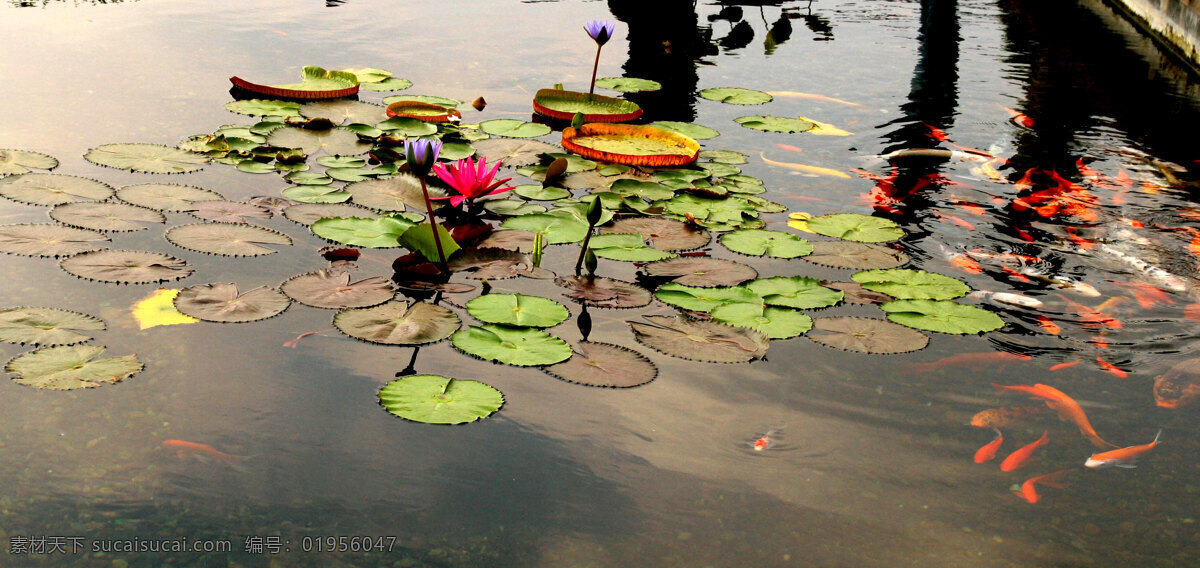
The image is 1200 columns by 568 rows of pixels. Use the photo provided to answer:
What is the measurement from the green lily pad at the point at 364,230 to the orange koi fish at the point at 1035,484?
2076mm

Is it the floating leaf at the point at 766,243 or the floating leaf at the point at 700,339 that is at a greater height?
the floating leaf at the point at 766,243

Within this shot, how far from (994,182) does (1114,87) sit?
8.22 feet

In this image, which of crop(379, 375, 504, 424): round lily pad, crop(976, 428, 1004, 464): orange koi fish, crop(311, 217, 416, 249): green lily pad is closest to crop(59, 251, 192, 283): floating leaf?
crop(311, 217, 416, 249): green lily pad

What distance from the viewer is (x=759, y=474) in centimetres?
238

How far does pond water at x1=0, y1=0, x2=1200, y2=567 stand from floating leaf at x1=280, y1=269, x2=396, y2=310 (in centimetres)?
7

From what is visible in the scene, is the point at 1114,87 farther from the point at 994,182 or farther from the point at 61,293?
the point at 61,293

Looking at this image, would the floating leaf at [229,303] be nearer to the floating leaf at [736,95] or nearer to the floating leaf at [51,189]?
the floating leaf at [51,189]

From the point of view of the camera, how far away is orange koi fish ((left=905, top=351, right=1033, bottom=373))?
291 cm

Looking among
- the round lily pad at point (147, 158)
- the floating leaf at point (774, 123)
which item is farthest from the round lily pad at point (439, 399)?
the floating leaf at point (774, 123)

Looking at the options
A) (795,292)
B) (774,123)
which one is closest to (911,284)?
(795,292)

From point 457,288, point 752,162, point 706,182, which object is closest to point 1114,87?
point 752,162

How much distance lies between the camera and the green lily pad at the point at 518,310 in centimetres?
294

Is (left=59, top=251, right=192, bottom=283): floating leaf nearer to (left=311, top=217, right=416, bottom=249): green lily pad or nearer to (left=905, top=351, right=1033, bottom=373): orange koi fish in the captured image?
(left=311, top=217, right=416, bottom=249): green lily pad

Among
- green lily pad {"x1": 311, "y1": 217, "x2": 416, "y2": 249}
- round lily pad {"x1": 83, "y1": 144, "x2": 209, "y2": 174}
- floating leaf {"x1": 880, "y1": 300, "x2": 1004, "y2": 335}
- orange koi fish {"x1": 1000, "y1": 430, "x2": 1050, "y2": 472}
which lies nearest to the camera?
orange koi fish {"x1": 1000, "y1": 430, "x2": 1050, "y2": 472}
